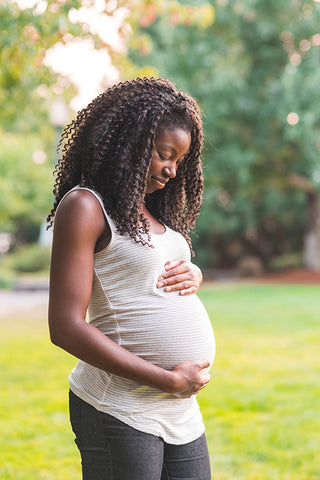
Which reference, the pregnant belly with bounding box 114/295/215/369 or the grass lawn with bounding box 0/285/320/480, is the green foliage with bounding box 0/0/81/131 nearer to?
the grass lawn with bounding box 0/285/320/480

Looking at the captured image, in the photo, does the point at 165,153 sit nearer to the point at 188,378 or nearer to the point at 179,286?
the point at 179,286

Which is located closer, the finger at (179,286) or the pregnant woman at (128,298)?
the pregnant woman at (128,298)

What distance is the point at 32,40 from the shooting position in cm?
489

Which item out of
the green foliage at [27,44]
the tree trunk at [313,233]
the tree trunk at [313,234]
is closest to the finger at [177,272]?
the green foliage at [27,44]

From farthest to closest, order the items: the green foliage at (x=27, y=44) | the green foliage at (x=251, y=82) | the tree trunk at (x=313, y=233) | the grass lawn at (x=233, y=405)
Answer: the tree trunk at (x=313, y=233)
the green foliage at (x=251, y=82)
the green foliage at (x=27, y=44)
the grass lawn at (x=233, y=405)

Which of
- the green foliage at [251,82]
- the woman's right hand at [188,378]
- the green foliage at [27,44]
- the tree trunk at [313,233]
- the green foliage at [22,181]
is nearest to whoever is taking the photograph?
the woman's right hand at [188,378]

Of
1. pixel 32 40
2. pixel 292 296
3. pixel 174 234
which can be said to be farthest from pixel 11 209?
pixel 174 234

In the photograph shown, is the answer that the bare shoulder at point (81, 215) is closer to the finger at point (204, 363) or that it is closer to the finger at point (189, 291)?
the finger at point (189, 291)

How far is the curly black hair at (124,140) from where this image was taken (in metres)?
1.59

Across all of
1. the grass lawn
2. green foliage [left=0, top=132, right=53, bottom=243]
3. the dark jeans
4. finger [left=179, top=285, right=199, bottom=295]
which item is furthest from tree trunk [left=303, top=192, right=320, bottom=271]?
the dark jeans

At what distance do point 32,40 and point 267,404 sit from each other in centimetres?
363

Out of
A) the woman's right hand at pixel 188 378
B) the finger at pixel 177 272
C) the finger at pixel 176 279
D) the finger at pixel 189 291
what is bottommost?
the woman's right hand at pixel 188 378

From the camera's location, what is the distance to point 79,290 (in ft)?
4.87

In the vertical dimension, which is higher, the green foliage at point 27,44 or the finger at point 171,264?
the green foliage at point 27,44
